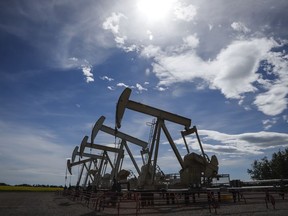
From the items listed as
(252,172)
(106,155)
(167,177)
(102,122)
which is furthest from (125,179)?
(252,172)

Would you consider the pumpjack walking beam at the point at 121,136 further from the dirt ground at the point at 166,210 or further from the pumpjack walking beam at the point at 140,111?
the dirt ground at the point at 166,210

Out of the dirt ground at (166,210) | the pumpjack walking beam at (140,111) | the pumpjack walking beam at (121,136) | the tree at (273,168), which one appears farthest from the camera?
the tree at (273,168)

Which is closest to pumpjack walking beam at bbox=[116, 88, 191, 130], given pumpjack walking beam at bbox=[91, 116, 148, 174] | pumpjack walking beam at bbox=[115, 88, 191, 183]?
pumpjack walking beam at bbox=[115, 88, 191, 183]

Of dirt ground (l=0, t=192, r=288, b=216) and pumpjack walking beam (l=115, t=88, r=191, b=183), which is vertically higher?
pumpjack walking beam (l=115, t=88, r=191, b=183)

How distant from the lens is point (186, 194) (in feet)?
48.5

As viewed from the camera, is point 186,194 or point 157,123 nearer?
point 186,194

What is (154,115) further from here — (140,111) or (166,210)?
(166,210)

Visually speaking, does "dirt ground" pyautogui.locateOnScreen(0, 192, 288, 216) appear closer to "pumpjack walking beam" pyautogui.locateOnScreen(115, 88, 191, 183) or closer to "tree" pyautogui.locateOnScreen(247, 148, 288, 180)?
"pumpjack walking beam" pyautogui.locateOnScreen(115, 88, 191, 183)

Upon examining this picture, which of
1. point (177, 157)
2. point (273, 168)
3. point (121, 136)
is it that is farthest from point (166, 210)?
point (273, 168)

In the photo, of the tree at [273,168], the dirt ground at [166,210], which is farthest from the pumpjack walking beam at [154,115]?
the tree at [273,168]

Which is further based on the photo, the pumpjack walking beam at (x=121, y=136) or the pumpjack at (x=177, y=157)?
the pumpjack walking beam at (x=121, y=136)

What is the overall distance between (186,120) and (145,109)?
10.4 feet

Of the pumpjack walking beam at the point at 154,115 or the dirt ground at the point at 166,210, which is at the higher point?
the pumpjack walking beam at the point at 154,115

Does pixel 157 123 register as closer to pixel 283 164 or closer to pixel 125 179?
pixel 125 179
